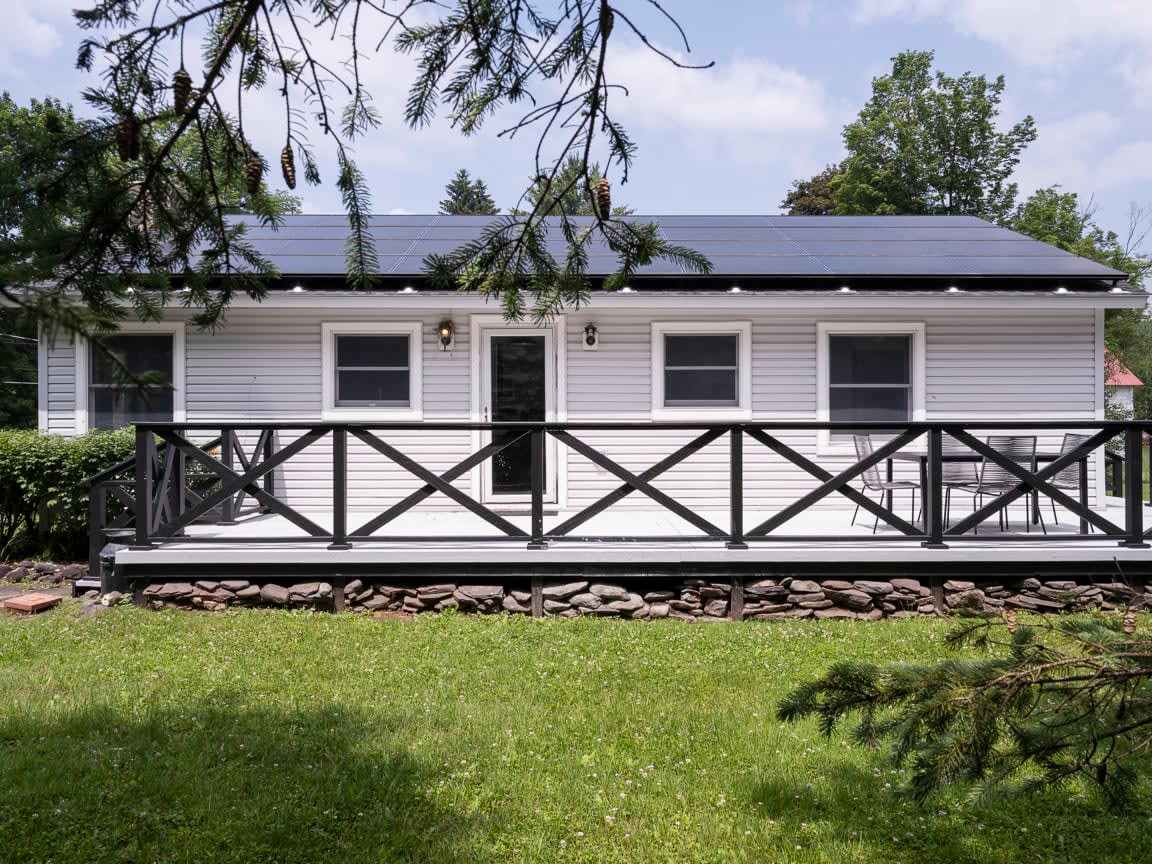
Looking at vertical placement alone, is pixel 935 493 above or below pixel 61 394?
below

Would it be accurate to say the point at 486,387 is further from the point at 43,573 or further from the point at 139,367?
the point at 43,573

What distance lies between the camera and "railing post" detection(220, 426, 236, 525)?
7.34 metres

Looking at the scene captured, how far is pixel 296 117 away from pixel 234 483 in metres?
4.01

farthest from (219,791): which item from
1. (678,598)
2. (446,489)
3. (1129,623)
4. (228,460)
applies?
(228,460)

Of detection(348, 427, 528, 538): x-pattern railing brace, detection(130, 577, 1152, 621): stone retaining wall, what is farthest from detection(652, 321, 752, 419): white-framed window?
detection(348, 427, 528, 538): x-pattern railing brace

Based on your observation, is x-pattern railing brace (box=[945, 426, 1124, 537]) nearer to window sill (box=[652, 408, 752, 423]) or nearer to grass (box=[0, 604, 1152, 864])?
grass (box=[0, 604, 1152, 864])

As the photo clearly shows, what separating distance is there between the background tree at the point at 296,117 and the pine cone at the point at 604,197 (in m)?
0.04

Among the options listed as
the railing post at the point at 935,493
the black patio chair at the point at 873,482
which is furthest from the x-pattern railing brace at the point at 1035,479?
the black patio chair at the point at 873,482

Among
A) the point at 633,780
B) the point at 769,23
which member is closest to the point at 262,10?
the point at 769,23

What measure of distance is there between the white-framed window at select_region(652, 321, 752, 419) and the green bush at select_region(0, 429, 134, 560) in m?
5.51

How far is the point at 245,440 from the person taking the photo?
27.0 ft

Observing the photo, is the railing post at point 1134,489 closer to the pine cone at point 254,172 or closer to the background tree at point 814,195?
the pine cone at point 254,172

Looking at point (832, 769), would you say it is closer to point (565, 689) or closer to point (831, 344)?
point (565, 689)

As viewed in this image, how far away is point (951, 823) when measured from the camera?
284 centimetres
